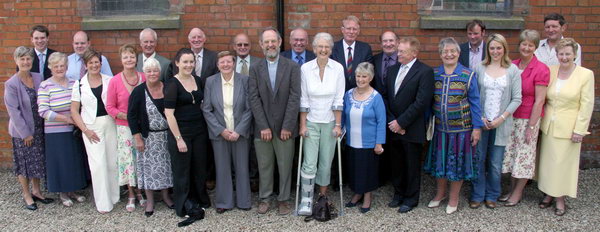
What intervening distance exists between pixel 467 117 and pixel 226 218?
8.52 ft

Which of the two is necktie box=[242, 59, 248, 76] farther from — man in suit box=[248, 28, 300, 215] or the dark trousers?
the dark trousers

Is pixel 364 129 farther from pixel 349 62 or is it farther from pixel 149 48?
pixel 149 48

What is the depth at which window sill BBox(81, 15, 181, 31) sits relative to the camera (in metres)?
5.96

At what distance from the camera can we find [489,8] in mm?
6062

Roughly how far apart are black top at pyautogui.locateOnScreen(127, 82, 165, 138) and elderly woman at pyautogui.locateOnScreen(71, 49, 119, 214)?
440mm

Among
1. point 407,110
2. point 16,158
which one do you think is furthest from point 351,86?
point 16,158

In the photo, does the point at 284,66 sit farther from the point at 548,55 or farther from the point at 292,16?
the point at 548,55

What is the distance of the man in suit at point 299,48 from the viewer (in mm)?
5406

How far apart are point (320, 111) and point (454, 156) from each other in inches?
55.2

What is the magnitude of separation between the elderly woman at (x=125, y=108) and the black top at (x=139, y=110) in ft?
0.72

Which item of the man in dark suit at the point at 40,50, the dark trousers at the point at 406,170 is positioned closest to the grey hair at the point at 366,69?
the dark trousers at the point at 406,170

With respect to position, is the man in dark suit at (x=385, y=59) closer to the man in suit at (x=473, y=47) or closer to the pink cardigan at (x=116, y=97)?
the man in suit at (x=473, y=47)

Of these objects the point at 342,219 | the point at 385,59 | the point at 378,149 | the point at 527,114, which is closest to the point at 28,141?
the point at 342,219

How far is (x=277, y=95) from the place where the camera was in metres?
4.83
